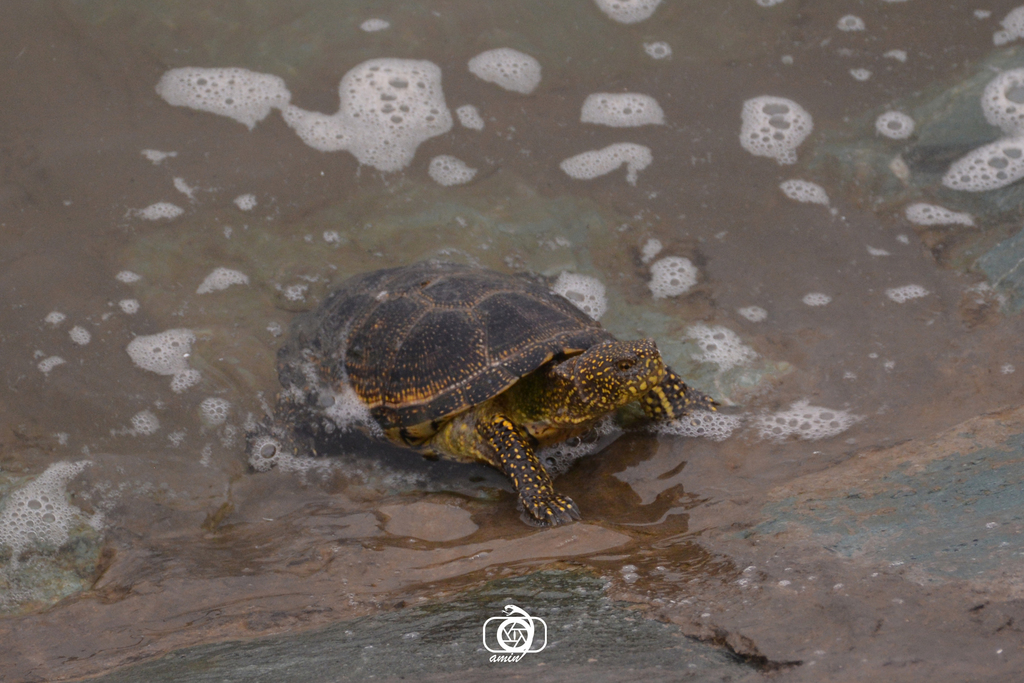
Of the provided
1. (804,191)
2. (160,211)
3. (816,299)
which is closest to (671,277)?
(816,299)

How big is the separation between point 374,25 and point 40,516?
4009mm

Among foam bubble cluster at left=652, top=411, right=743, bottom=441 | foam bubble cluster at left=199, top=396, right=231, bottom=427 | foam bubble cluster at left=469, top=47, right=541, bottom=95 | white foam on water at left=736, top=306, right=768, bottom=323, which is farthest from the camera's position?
foam bubble cluster at left=469, top=47, right=541, bottom=95

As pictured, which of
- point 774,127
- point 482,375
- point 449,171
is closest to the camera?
point 482,375

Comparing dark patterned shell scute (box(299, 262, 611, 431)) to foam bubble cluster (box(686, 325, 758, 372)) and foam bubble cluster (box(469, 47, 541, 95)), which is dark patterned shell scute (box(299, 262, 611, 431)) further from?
foam bubble cluster (box(469, 47, 541, 95))

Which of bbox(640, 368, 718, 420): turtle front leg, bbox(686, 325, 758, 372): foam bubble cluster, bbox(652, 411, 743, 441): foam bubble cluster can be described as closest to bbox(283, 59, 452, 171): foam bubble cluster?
bbox(686, 325, 758, 372): foam bubble cluster

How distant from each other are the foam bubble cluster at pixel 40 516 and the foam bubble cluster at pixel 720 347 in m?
3.15

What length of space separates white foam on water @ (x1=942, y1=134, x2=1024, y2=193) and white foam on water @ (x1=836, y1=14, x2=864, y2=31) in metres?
1.38

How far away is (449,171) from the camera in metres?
5.04

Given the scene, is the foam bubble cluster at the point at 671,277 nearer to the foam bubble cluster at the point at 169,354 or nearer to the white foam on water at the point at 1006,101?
the white foam on water at the point at 1006,101

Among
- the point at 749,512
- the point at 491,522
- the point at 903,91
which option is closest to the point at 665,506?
the point at 749,512

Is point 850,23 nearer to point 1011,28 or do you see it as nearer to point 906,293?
point 1011,28

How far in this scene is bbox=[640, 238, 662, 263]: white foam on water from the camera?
4590 millimetres

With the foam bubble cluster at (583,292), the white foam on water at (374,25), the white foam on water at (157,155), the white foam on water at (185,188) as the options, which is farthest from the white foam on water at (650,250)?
the white foam on water at (157,155)

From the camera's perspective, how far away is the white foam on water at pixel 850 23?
18.4 ft
